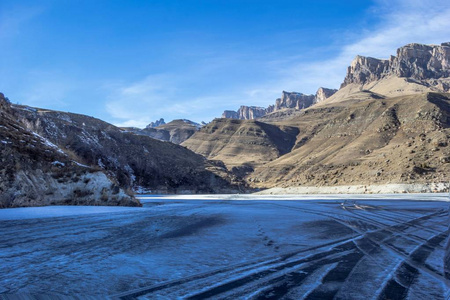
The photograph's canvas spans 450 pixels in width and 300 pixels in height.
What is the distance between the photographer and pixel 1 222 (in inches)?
306

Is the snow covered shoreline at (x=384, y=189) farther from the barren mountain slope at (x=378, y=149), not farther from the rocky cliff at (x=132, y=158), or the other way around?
the rocky cliff at (x=132, y=158)

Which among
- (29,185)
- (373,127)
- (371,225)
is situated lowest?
(371,225)

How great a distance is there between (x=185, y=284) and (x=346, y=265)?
221 cm

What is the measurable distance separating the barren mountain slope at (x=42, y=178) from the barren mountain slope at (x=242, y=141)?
9183 centimetres

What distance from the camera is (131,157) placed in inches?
2368

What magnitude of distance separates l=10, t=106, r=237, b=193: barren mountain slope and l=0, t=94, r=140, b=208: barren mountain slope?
32889mm

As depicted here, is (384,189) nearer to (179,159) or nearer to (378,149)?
(378,149)

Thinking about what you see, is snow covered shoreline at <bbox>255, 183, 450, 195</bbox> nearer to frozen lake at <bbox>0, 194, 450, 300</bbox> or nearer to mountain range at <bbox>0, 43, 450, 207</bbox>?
mountain range at <bbox>0, 43, 450, 207</bbox>

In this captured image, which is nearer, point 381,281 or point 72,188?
point 381,281

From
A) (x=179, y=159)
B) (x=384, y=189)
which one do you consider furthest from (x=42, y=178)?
(x=179, y=159)

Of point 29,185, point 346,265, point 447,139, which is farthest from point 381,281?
point 447,139

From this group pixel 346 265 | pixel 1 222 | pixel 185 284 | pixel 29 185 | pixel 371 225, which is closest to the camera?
pixel 185 284

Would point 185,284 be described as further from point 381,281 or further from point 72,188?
point 72,188

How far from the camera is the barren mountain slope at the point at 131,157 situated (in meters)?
50.9
